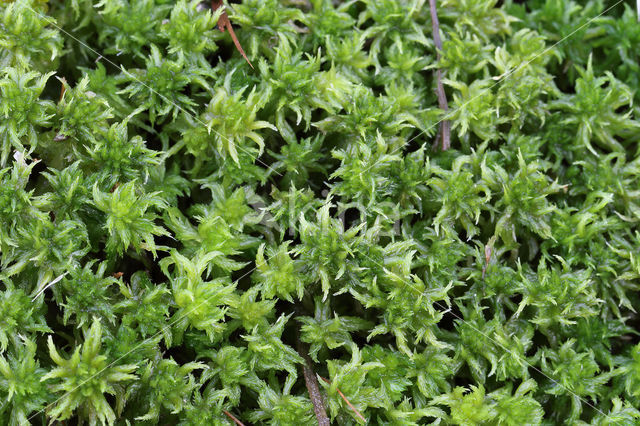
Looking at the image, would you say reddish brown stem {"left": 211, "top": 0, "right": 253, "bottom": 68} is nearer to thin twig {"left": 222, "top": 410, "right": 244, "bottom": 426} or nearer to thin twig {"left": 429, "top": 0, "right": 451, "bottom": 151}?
thin twig {"left": 429, "top": 0, "right": 451, "bottom": 151}

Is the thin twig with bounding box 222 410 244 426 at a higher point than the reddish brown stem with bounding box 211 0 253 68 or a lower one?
lower

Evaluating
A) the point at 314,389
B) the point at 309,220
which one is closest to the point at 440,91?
the point at 309,220

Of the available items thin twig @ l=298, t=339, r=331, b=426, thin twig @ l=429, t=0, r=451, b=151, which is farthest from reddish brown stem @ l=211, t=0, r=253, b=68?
thin twig @ l=298, t=339, r=331, b=426

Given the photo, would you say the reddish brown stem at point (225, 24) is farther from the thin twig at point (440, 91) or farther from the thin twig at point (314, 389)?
the thin twig at point (314, 389)

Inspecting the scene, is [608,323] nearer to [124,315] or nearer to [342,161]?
[342,161]

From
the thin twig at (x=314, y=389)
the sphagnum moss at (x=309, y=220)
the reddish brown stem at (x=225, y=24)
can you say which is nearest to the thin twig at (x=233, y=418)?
the sphagnum moss at (x=309, y=220)

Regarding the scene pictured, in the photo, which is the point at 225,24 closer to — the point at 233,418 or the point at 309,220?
the point at 309,220
